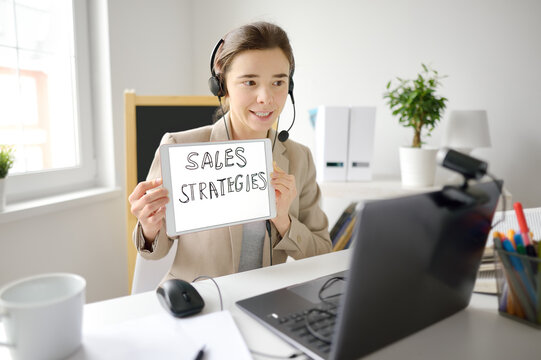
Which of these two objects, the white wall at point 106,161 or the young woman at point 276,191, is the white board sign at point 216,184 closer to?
the young woman at point 276,191

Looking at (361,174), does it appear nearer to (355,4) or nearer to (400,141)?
(400,141)

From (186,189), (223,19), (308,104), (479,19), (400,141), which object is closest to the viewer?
(186,189)

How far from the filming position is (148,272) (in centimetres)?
114

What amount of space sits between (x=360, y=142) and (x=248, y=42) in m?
0.86

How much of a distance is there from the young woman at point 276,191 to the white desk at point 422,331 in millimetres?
238

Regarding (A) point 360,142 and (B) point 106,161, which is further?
(B) point 106,161

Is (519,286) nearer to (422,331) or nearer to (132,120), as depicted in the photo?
(422,331)

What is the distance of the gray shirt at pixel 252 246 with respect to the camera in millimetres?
1067

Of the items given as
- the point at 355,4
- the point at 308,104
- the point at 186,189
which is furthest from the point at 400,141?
the point at 186,189

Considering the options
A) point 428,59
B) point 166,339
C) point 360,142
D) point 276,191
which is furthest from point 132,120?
point 428,59

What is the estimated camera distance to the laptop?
1.38 feet

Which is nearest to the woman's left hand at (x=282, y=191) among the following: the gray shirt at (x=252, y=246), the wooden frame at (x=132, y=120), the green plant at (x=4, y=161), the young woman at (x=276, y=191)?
the young woman at (x=276, y=191)

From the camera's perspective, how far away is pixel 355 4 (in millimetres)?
1925

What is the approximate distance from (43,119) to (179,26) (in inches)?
38.9
